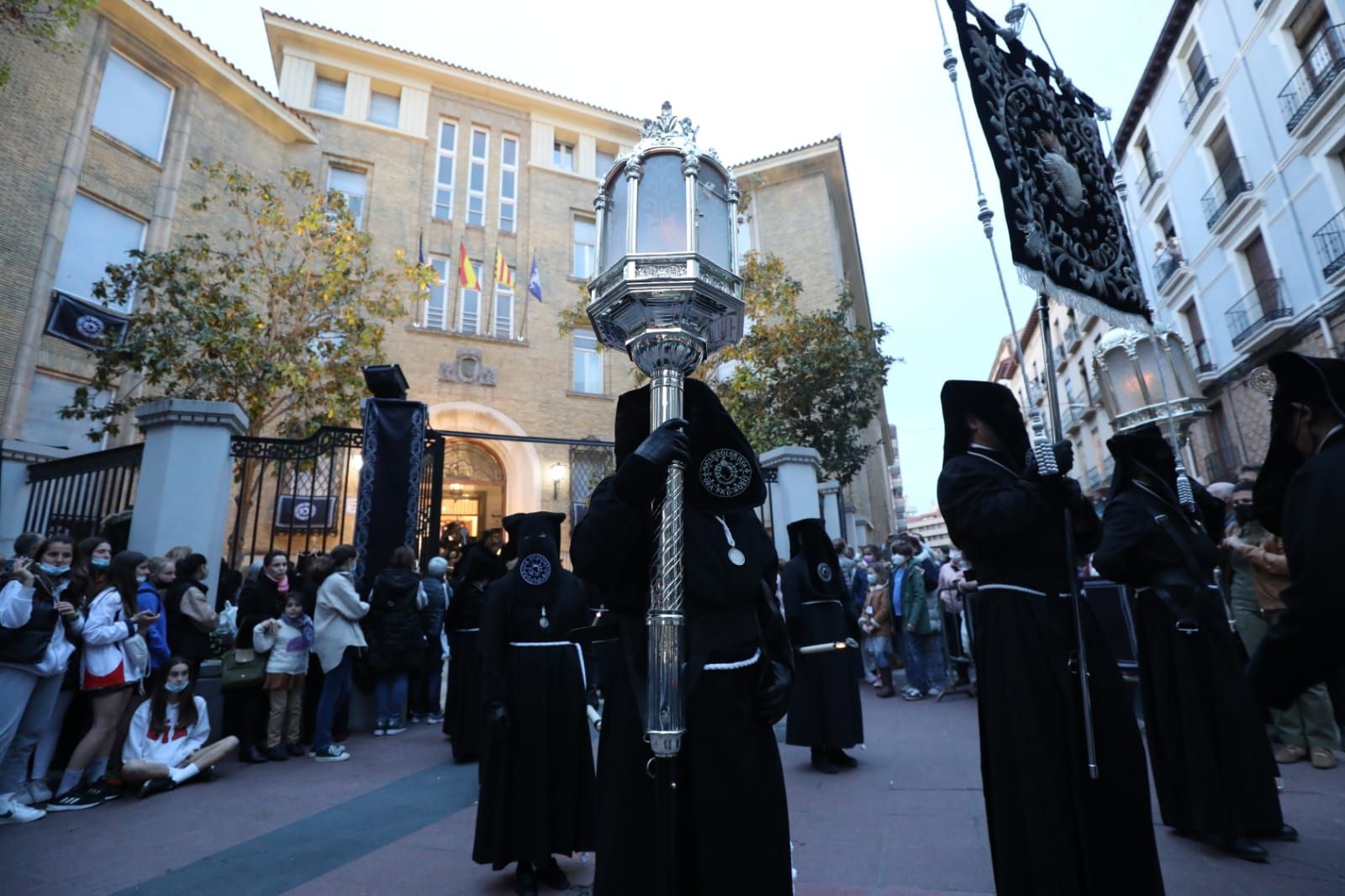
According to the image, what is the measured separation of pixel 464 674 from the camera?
6.69 m

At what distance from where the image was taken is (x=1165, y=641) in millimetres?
3889

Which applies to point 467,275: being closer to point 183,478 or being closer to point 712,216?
point 183,478

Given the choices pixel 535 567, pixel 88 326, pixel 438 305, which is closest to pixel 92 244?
pixel 88 326

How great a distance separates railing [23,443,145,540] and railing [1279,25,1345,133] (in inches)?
869

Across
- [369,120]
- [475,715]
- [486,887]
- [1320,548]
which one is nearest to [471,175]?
[369,120]

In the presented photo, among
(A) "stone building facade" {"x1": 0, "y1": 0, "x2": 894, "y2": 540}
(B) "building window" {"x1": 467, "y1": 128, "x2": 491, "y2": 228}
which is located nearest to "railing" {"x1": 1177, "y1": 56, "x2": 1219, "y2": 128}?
(A) "stone building facade" {"x1": 0, "y1": 0, "x2": 894, "y2": 540}

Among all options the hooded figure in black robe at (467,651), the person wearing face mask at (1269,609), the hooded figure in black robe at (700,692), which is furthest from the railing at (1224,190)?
the hooded figure in black robe at (700,692)

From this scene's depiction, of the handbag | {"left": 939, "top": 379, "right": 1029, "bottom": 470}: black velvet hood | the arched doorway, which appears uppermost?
the arched doorway

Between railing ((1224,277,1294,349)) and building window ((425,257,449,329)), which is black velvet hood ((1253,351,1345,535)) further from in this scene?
building window ((425,257,449,329))

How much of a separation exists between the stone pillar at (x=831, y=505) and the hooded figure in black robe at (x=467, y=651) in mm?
6863

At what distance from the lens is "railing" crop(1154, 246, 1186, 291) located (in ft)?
68.9

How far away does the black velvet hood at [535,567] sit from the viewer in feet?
13.6

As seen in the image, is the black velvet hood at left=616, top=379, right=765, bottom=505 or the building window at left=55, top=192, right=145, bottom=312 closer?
the black velvet hood at left=616, top=379, right=765, bottom=505

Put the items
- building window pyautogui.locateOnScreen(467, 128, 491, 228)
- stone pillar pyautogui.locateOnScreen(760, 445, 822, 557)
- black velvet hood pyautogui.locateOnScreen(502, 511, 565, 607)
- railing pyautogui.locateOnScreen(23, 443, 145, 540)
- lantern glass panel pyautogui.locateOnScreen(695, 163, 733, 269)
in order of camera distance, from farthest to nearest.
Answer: building window pyautogui.locateOnScreen(467, 128, 491, 228) → stone pillar pyautogui.locateOnScreen(760, 445, 822, 557) → railing pyautogui.locateOnScreen(23, 443, 145, 540) → black velvet hood pyautogui.locateOnScreen(502, 511, 565, 607) → lantern glass panel pyautogui.locateOnScreen(695, 163, 733, 269)
